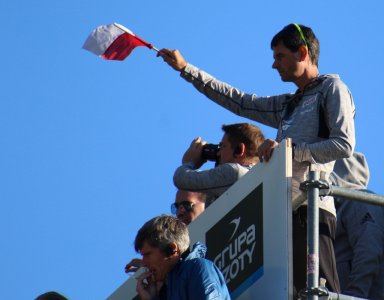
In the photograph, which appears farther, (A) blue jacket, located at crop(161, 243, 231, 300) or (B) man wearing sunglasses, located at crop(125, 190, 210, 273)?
(B) man wearing sunglasses, located at crop(125, 190, 210, 273)

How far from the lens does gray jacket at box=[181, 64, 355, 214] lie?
7246mm

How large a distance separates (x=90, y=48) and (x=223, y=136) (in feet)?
8.75

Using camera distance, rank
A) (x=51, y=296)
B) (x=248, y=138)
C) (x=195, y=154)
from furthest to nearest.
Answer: (x=195, y=154), (x=248, y=138), (x=51, y=296)

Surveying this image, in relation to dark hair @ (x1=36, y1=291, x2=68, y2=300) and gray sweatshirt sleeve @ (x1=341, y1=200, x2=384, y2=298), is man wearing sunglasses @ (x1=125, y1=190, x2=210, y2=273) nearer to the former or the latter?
gray sweatshirt sleeve @ (x1=341, y1=200, x2=384, y2=298)

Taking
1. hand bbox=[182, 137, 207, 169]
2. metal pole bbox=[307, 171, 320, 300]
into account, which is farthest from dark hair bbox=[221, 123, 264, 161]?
metal pole bbox=[307, 171, 320, 300]

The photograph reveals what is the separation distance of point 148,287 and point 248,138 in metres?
1.68

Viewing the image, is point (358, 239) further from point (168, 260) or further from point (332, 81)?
point (168, 260)

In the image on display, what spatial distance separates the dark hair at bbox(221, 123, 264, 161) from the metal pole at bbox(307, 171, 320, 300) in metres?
1.38

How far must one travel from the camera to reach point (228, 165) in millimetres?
8125

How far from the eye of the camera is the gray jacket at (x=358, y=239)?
7727 mm

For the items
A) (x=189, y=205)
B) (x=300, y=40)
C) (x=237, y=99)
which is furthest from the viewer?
(x=189, y=205)

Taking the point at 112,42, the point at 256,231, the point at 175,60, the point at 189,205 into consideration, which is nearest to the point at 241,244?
the point at 256,231

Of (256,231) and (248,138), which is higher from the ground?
(248,138)

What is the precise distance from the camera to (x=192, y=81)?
29.3ft
